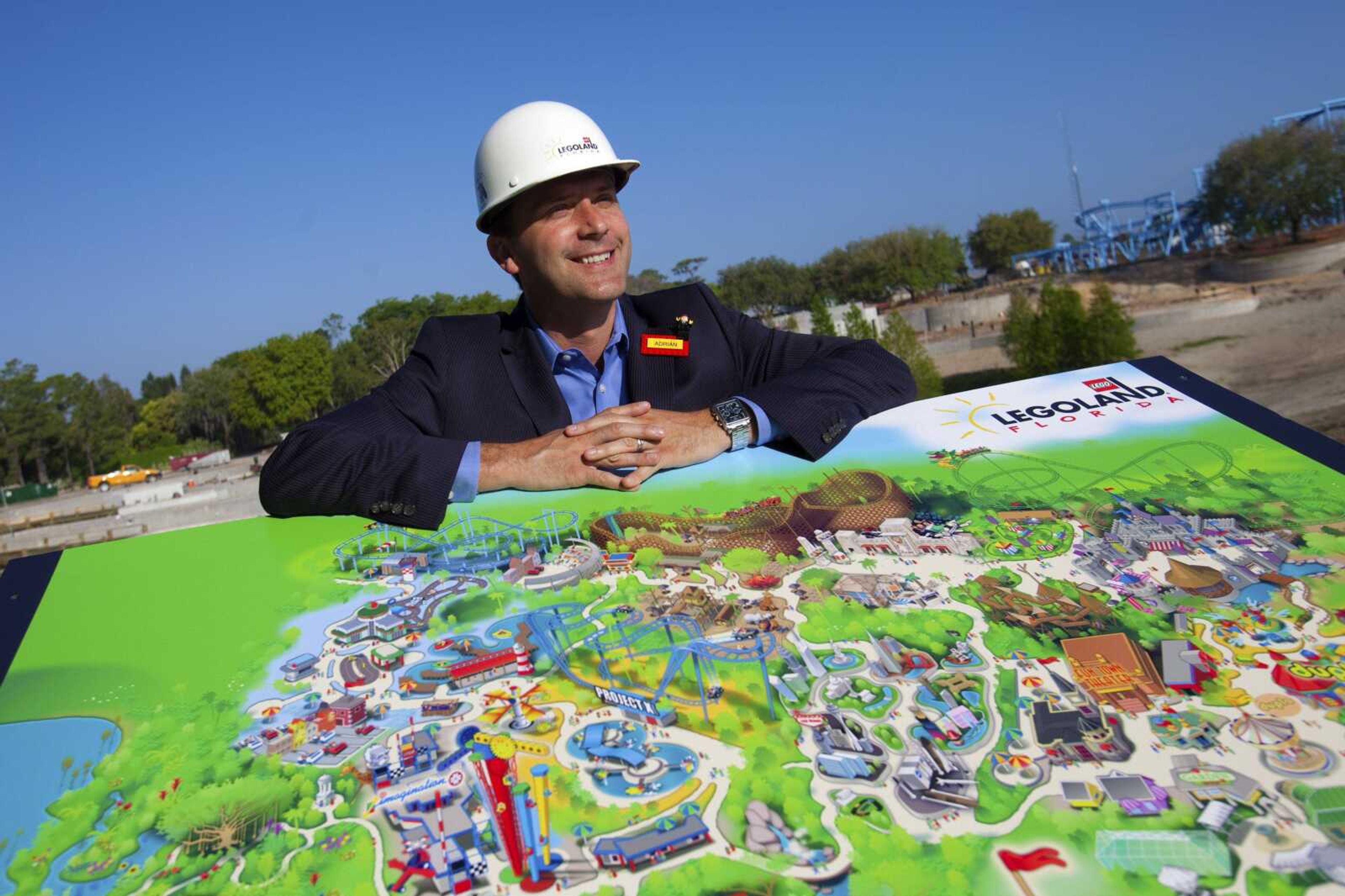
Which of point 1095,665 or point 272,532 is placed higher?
point 272,532

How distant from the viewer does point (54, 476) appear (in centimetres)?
6209

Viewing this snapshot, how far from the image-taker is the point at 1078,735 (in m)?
1.77

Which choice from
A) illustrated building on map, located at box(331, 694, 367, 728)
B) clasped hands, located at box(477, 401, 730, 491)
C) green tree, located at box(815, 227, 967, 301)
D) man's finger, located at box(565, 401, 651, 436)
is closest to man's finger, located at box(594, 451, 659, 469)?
clasped hands, located at box(477, 401, 730, 491)

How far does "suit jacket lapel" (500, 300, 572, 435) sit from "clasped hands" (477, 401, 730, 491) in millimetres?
586

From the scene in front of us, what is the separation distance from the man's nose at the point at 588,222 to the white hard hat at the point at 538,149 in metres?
0.13

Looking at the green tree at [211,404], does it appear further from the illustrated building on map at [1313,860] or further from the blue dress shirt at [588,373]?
the illustrated building on map at [1313,860]

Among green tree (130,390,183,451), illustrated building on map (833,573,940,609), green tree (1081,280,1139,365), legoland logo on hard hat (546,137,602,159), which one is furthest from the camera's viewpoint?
green tree (130,390,183,451)

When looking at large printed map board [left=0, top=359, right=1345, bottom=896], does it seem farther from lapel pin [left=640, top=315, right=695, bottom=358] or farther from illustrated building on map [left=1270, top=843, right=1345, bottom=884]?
lapel pin [left=640, top=315, right=695, bottom=358]

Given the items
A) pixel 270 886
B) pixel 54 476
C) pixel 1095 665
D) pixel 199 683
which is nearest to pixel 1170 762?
pixel 1095 665

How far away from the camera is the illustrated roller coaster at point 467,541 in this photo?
8.66 feet

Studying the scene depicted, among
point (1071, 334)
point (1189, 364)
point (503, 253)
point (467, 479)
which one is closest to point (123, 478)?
point (1071, 334)

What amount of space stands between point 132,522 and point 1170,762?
37.4 meters

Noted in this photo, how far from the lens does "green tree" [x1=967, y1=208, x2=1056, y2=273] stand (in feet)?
292

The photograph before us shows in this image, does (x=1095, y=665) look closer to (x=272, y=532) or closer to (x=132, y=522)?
(x=272, y=532)
